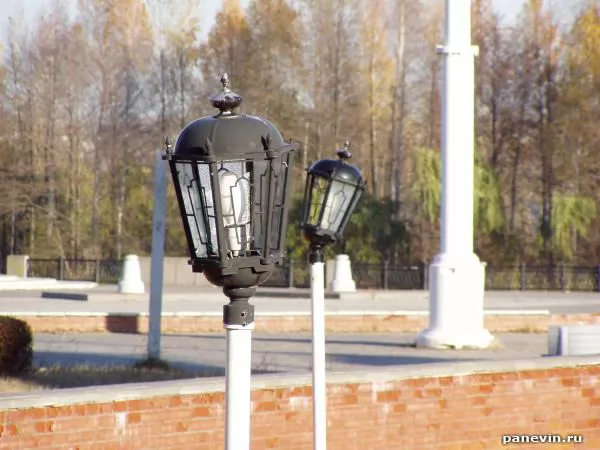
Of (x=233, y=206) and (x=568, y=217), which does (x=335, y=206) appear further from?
(x=568, y=217)

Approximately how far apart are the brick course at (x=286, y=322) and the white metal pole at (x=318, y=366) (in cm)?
1288

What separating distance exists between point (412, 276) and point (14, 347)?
85.6 feet

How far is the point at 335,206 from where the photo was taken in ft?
25.8

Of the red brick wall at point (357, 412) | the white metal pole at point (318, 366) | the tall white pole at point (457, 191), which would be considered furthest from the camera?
the tall white pole at point (457, 191)

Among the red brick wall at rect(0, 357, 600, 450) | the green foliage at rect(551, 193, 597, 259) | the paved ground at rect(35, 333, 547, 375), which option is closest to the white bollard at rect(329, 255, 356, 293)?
the paved ground at rect(35, 333, 547, 375)

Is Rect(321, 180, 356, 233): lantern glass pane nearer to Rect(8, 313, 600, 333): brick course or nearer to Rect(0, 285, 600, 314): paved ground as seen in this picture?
Rect(8, 313, 600, 333): brick course

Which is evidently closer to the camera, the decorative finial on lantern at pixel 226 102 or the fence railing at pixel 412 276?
the decorative finial on lantern at pixel 226 102

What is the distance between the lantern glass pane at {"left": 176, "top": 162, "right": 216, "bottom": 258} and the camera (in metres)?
4.39

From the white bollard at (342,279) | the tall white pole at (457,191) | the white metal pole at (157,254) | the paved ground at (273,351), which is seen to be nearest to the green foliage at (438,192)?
the white bollard at (342,279)

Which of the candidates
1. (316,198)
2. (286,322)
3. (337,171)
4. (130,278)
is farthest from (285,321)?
(337,171)

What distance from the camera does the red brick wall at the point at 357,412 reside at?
7.74m

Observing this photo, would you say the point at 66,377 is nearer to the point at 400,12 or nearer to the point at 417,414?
the point at 417,414

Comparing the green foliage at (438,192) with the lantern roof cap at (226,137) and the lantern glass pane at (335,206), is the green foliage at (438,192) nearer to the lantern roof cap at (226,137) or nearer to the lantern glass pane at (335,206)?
the lantern glass pane at (335,206)

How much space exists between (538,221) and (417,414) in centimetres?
3861
